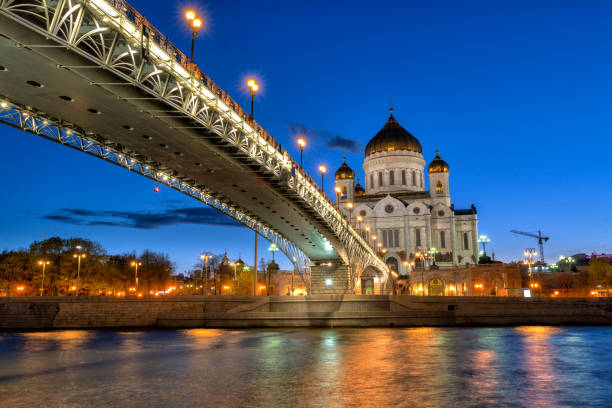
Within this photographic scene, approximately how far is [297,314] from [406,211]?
190ft

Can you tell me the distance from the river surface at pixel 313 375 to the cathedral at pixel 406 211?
66.2 metres

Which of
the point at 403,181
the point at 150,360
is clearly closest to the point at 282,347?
the point at 150,360

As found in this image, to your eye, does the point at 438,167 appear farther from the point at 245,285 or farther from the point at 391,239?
the point at 245,285

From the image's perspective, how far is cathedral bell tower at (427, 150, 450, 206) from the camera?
4119 inches

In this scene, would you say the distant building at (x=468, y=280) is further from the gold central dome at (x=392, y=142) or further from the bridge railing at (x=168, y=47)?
the bridge railing at (x=168, y=47)

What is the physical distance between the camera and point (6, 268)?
6331 cm

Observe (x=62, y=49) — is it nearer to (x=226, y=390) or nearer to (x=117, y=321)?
(x=226, y=390)

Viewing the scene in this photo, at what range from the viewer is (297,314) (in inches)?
1724

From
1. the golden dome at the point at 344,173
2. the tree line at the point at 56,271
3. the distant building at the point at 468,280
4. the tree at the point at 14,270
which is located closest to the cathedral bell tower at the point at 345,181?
the golden dome at the point at 344,173

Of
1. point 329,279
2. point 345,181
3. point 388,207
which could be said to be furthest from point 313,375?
point 345,181

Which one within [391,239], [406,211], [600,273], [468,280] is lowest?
[468,280]

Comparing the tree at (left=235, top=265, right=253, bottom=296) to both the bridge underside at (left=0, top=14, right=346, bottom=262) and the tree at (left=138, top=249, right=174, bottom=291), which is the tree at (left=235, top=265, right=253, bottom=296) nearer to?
the tree at (left=138, top=249, right=174, bottom=291)

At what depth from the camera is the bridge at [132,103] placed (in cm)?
1584

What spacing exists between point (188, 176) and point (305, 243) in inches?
1028
